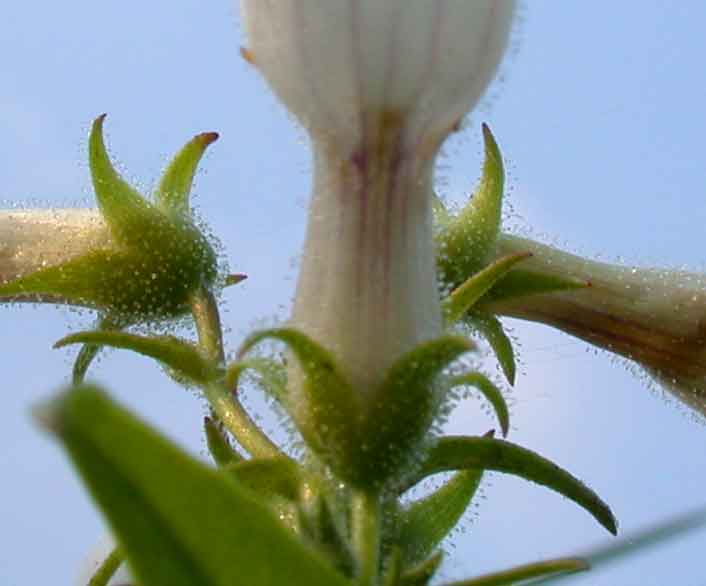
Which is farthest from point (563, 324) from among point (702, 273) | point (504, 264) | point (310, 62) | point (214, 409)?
point (310, 62)

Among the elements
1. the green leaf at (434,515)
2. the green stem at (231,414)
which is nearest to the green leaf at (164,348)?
the green stem at (231,414)

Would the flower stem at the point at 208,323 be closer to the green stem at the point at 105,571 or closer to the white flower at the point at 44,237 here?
the white flower at the point at 44,237

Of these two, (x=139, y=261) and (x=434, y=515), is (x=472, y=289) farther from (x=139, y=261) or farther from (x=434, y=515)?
(x=139, y=261)

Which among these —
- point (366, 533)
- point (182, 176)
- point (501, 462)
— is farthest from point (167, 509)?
point (182, 176)

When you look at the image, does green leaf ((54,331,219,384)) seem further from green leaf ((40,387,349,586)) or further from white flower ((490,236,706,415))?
green leaf ((40,387,349,586))

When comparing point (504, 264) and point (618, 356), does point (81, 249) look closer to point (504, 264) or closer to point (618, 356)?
point (504, 264)

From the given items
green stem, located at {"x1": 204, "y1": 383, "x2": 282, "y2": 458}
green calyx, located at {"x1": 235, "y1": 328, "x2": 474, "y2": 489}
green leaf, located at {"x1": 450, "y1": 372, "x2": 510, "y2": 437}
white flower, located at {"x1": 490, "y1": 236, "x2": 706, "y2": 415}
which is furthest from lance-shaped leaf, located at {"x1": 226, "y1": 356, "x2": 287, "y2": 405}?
white flower, located at {"x1": 490, "y1": 236, "x2": 706, "y2": 415}

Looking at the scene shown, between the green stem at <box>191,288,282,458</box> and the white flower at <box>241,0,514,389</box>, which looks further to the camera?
the green stem at <box>191,288,282,458</box>

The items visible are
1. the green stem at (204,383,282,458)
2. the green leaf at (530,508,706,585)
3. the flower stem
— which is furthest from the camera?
the flower stem
